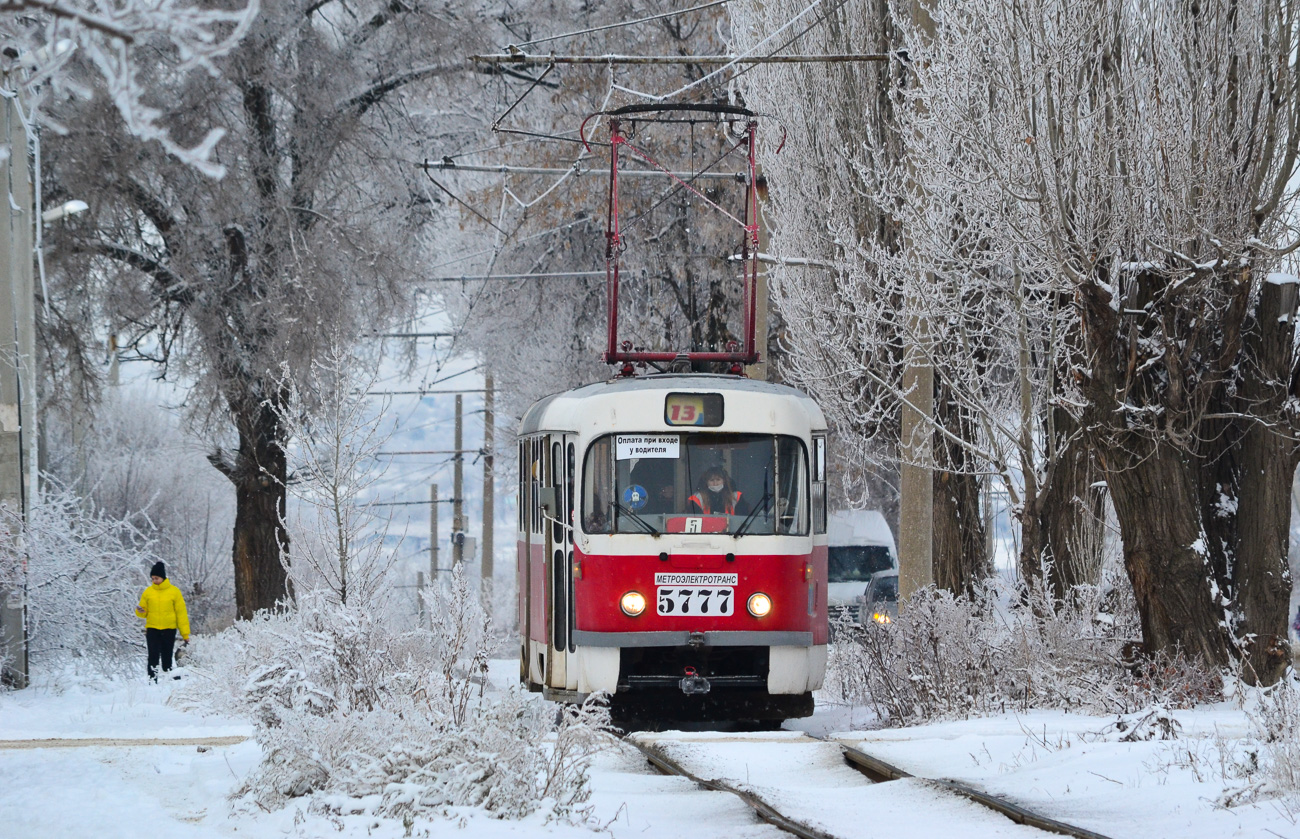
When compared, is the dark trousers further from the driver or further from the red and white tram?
the driver

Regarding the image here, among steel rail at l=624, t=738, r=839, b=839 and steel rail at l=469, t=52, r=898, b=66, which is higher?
steel rail at l=469, t=52, r=898, b=66

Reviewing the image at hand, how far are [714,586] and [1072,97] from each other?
4572 mm

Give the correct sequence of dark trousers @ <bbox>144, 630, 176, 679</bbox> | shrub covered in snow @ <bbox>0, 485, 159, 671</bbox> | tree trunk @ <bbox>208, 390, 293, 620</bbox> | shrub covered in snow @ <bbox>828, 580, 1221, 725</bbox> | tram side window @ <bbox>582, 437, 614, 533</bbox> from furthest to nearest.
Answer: tree trunk @ <bbox>208, 390, 293, 620</bbox> < dark trousers @ <bbox>144, 630, 176, 679</bbox> < shrub covered in snow @ <bbox>0, 485, 159, 671</bbox> < tram side window @ <bbox>582, 437, 614, 533</bbox> < shrub covered in snow @ <bbox>828, 580, 1221, 725</bbox>

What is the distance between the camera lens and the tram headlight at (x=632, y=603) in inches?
491

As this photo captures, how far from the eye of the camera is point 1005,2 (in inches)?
486

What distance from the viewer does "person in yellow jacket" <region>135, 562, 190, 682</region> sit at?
60.5 feet

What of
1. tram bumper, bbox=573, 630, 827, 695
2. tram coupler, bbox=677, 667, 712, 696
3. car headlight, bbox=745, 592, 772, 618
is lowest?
tram coupler, bbox=677, 667, 712, 696

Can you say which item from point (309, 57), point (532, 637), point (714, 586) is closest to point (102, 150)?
point (309, 57)

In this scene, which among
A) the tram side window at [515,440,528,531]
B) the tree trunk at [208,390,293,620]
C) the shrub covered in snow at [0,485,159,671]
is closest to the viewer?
the tram side window at [515,440,528,531]

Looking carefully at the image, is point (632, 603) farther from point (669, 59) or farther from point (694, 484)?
point (669, 59)

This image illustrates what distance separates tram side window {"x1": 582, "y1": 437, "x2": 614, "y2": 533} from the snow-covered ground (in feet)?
6.66

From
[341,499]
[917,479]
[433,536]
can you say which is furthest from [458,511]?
[917,479]

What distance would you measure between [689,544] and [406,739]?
4.96 meters

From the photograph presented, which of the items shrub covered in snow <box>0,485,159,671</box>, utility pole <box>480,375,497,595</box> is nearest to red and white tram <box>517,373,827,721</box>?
shrub covered in snow <box>0,485,159,671</box>
